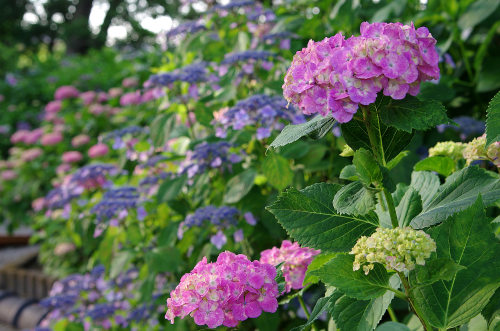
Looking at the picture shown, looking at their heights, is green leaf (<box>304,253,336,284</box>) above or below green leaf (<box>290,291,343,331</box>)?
above

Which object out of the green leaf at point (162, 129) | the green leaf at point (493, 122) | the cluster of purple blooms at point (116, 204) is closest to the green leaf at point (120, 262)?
the cluster of purple blooms at point (116, 204)

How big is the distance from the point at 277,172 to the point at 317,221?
2.88ft

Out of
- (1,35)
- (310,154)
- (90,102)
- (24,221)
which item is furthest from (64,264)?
(1,35)

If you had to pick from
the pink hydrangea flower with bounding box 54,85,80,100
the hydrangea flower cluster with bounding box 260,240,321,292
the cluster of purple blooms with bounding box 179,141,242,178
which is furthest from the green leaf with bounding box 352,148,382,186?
the pink hydrangea flower with bounding box 54,85,80,100

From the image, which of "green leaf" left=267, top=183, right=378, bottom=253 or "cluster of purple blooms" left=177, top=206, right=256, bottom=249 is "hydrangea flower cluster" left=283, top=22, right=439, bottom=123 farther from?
"cluster of purple blooms" left=177, top=206, right=256, bottom=249

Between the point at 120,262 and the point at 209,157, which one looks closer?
the point at 209,157

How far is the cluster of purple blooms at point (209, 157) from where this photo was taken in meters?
1.90

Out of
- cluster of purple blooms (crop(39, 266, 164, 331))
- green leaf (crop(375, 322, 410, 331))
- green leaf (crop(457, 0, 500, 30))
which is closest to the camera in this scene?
green leaf (crop(375, 322, 410, 331))

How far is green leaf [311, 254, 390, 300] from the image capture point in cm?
83

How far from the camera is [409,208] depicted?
99 cm

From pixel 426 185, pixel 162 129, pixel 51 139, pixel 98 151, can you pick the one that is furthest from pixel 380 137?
pixel 51 139

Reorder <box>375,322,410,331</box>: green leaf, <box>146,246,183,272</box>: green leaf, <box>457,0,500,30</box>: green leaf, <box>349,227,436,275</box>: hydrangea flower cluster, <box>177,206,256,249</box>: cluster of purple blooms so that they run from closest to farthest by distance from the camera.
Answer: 1. <box>349,227,436,275</box>: hydrangea flower cluster
2. <box>375,322,410,331</box>: green leaf
3. <box>177,206,256,249</box>: cluster of purple blooms
4. <box>146,246,183,272</box>: green leaf
5. <box>457,0,500,30</box>: green leaf

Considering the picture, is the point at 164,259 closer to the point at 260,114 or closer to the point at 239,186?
the point at 239,186

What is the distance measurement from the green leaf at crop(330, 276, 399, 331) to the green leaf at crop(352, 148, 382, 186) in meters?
0.21
